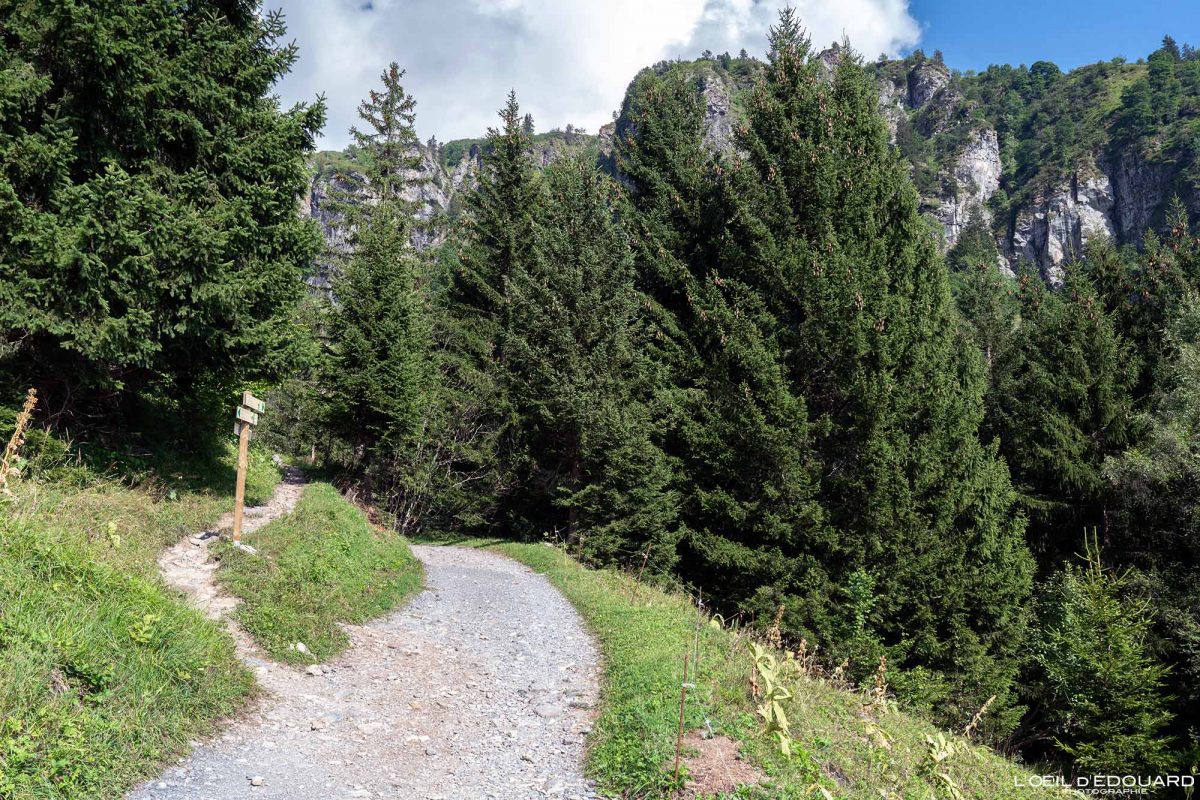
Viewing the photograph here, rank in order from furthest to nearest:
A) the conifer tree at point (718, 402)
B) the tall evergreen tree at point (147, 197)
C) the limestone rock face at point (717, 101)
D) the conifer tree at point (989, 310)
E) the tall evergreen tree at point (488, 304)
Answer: the limestone rock face at point (717, 101)
the conifer tree at point (989, 310)
the tall evergreen tree at point (488, 304)
the conifer tree at point (718, 402)
the tall evergreen tree at point (147, 197)

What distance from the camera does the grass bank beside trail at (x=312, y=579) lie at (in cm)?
755

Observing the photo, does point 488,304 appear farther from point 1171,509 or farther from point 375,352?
point 1171,509

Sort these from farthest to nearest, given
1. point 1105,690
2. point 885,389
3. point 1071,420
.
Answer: point 1071,420, point 885,389, point 1105,690

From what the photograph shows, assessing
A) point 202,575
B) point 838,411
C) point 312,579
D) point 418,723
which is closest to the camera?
point 418,723

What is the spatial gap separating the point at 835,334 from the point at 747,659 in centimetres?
1142

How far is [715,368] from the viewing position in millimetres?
19125

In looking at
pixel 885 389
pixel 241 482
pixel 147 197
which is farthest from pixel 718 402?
pixel 147 197

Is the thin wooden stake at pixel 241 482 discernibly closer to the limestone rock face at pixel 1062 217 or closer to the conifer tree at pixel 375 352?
the conifer tree at pixel 375 352

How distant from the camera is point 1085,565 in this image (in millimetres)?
22078

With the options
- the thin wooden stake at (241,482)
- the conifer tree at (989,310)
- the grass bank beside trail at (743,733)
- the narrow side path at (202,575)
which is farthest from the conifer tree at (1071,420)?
the narrow side path at (202,575)

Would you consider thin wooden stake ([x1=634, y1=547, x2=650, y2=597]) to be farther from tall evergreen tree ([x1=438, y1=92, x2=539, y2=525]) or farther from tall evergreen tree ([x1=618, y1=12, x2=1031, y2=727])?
tall evergreen tree ([x1=438, y1=92, x2=539, y2=525])

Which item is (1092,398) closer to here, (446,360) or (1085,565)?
(1085,565)

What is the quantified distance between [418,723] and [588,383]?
13378mm

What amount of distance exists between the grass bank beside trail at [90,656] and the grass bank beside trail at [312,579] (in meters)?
1.02
